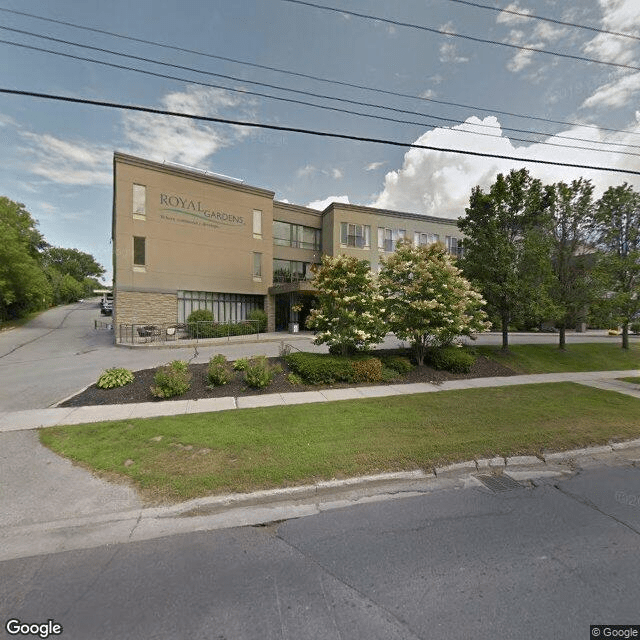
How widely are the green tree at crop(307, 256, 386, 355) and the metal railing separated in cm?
1095

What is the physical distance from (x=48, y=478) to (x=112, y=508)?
4.59 ft

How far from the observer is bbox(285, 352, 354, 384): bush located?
9.15 m

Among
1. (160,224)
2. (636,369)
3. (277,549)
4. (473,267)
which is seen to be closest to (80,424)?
(277,549)

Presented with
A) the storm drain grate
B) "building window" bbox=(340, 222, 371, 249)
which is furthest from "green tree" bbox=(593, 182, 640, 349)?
"building window" bbox=(340, 222, 371, 249)

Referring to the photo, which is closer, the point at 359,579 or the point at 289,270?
the point at 359,579

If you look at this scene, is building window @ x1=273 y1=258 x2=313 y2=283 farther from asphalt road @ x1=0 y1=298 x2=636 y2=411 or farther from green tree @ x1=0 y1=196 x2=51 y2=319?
green tree @ x1=0 y1=196 x2=51 y2=319

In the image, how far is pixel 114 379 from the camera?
8.45m

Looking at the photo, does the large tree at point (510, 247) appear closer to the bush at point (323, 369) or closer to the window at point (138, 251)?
the bush at point (323, 369)

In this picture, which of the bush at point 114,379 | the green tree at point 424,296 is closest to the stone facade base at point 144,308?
the bush at point 114,379

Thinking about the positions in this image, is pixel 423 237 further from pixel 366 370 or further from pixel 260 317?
pixel 366 370

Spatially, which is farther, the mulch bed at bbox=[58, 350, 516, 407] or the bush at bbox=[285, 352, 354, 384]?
the bush at bbox=[285, 352, 354, 384]

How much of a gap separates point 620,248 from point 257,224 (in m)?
21.7

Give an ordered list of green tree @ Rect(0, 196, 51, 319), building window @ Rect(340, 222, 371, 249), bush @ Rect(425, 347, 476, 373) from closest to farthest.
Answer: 1. bush @ Rect(425, 347, 476, 373)
2. green tree @ Rect(0, 196, 51, 319)
3. building window @ Rect(340, 222, 371, 249)

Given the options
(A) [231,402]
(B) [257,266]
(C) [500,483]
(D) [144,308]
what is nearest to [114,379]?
(A) [231,402]
